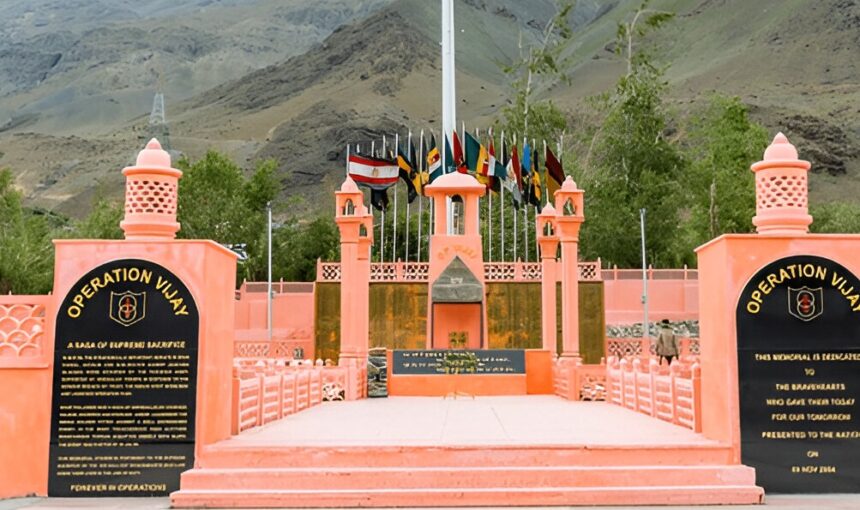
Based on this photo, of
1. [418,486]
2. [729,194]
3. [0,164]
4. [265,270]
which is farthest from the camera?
[0,164]

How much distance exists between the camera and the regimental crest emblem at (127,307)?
28.0 ft

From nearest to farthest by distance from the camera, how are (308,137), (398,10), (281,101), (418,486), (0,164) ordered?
(418,486), (308,137), (0,164), (281,101), (398,10)

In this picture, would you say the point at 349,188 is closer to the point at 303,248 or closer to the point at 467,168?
the point at 467,168

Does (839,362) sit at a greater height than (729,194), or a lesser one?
lesser

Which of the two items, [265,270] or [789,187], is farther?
[265,270]

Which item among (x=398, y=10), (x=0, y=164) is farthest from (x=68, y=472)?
(x=398, y=10)

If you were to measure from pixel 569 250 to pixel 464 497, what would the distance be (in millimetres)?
12044

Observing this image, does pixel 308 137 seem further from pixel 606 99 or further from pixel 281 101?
pixel 606 99

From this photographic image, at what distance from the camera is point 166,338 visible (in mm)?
8516

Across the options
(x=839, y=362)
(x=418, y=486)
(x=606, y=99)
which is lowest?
(x=418, y=486)

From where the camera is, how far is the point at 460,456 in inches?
326

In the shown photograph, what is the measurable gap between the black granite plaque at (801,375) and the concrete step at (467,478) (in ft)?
1.59

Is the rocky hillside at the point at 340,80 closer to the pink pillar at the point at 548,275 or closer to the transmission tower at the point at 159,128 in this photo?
the transmission tower at the point at 159,128

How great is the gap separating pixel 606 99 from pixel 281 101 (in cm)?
8543
